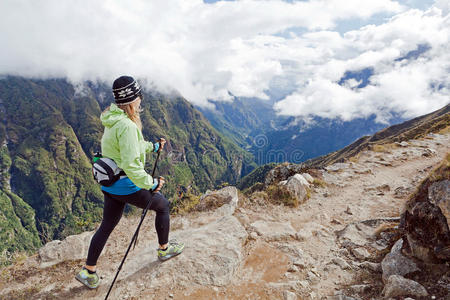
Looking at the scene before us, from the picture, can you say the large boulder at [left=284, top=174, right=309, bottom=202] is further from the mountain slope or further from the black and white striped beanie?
the black and white striped beanie

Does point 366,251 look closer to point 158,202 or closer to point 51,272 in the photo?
point 158,202

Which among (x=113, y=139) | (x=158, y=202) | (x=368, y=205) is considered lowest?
(x=368, y=205)

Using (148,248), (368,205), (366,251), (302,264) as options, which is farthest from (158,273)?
(368,205)

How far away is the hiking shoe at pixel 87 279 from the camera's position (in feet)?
17.3

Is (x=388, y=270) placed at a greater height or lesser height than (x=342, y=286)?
greater

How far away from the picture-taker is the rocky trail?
5270 millimetres

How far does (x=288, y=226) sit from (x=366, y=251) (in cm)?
268

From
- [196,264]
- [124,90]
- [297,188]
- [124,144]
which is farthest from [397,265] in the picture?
[124,90]

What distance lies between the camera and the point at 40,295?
17.6 feet

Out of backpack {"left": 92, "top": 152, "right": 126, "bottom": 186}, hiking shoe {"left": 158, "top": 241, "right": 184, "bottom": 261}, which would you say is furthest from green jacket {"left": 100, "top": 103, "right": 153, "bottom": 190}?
hiking shoe {"left": 158, "top": 241, "right": 184, "bottom": 261}

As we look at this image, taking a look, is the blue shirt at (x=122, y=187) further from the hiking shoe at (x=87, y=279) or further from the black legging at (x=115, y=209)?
the hiking shoe at (x=87, y=279)

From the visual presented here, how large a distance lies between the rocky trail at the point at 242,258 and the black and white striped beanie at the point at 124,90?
4.14m

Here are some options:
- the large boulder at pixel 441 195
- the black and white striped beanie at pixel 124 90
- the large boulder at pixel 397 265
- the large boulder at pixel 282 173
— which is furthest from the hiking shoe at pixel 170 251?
the large boulder at pixel 282 173

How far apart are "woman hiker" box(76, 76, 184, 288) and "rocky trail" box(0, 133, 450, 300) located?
3.67ft
